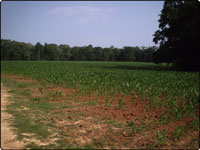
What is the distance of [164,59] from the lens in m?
29.0

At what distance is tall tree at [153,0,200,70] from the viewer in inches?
974

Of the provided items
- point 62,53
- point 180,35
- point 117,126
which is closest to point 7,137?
point 117,126

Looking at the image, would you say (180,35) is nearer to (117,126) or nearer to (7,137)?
(117,126)

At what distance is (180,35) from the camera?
25.7 meters

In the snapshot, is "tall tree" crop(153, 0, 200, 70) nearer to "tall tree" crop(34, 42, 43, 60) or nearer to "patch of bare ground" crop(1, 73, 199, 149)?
"patch of bare ground" crop(1, 73, 199, 149)

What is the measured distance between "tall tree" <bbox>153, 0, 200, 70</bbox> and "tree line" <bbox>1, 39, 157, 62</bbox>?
7520cm

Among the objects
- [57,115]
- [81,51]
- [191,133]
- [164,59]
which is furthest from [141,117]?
[81,51]

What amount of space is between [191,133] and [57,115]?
12.7ft

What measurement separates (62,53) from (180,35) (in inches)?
3940

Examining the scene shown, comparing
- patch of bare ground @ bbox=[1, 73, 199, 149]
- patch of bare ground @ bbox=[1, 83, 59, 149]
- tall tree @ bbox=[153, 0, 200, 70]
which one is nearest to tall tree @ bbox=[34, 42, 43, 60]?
tall tree @ bbox=[153, 0, 200, 70]

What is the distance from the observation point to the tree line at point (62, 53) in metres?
94.9

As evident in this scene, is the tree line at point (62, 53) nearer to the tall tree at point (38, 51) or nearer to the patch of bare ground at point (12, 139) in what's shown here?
the tall tree at point (38, 51)

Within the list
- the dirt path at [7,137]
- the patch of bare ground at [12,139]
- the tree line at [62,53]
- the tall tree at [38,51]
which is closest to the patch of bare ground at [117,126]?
the patch of bare ground at [12,139]

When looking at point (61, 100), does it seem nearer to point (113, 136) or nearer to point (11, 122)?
point (11, 122)
